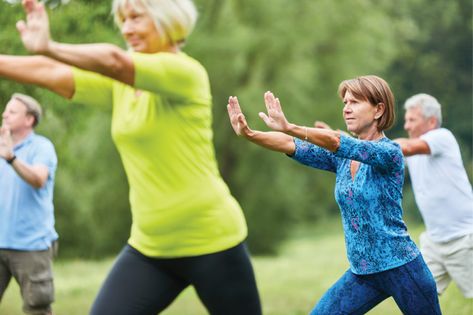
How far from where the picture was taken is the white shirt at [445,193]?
7016mm

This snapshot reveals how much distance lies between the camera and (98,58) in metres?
→ 3.24

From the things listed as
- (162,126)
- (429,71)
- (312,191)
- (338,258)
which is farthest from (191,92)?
(429,71)

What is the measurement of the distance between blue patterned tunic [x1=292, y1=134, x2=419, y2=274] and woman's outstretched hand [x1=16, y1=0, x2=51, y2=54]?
1.79 metres

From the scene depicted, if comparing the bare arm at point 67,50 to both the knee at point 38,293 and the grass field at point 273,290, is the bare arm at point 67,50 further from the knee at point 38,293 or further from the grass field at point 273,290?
the grass field at point 273,290

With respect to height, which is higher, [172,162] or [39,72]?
[39,72]

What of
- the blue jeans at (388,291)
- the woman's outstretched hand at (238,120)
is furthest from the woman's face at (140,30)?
Answer: the blue jeans at (388,291)

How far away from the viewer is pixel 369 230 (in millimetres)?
4578

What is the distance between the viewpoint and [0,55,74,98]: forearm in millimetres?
3541

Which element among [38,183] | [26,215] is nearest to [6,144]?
[38,183]

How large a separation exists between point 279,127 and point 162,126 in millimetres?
613

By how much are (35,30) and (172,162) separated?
0.86m

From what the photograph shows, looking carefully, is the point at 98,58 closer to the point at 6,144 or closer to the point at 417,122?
the point at 6,144

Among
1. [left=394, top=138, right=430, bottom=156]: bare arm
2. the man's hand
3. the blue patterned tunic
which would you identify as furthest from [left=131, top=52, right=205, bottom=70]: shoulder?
[left=394, top=138, right=430, bottom=156]: bare arm

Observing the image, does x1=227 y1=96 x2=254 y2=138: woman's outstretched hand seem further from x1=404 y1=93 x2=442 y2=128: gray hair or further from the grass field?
the grass field
